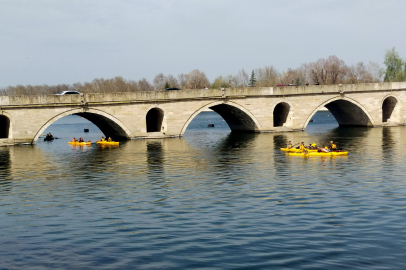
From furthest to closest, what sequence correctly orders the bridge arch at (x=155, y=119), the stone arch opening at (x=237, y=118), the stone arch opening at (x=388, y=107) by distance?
the stone arch opening at (x=388, y=107) → the stone arch opening at (x=237, y=118) → the bridge arch at (x=155, y=119)

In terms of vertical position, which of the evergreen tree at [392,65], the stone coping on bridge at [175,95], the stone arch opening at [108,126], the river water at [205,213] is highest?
the evergreen tree at [392,65]

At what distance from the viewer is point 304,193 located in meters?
24.9

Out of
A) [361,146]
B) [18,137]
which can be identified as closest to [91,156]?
[18,137]

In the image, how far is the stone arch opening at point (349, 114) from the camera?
2783 inches

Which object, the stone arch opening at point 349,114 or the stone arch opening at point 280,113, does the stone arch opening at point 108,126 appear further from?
the stone arch opening at point 349,114

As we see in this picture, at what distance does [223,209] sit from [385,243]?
7.20 metres

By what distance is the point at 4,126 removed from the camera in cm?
5438

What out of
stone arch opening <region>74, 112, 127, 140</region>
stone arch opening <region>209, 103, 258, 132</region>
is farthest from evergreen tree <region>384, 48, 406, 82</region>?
stone arch opening <region>74, 112, 127, 140</region>

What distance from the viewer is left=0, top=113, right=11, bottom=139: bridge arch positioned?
52.1m

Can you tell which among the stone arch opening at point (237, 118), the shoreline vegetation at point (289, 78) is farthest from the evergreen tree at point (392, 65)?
the stone arch opening at point (237, 118)

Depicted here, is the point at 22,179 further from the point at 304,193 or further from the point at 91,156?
the point at 304,193

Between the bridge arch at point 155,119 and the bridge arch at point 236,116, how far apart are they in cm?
275

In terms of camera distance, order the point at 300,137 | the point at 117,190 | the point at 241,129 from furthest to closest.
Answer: the point at 241,129
the point at 300,137
the point at 117,190

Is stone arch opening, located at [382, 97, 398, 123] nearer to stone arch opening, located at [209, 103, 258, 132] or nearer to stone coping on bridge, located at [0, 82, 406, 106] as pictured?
stone coping on bridge, located at [0, 82, 406, 106]
